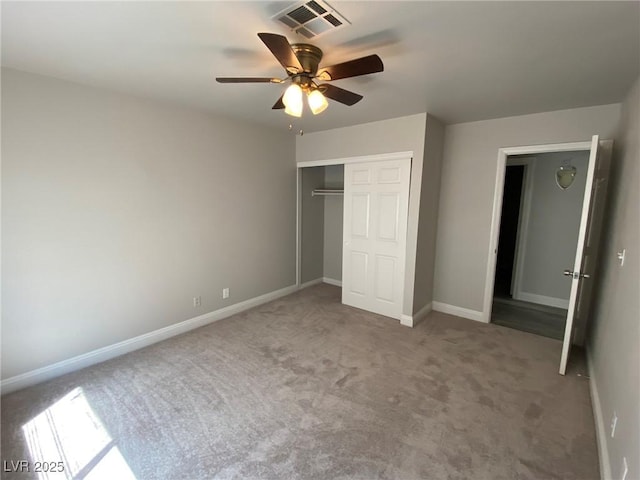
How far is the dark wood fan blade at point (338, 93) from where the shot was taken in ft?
6.54

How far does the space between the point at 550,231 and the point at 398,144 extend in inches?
112

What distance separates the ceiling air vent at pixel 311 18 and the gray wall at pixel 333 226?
3.38 metres

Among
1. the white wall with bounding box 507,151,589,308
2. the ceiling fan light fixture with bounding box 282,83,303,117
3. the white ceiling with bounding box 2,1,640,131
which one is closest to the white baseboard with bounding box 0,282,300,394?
the white ceiling with bounding box 2,1,640,131

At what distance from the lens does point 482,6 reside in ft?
4.71

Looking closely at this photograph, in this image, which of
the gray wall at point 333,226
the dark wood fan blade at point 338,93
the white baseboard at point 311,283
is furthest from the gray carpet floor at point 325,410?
the dark wood fan blade at point 338,93

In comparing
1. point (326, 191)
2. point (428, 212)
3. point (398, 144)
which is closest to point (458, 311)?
point (428, 212)

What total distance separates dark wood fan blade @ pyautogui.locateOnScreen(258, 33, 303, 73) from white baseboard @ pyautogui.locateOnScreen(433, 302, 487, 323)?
3.51 meters

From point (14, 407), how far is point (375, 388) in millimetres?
2765

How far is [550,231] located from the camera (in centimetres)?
431

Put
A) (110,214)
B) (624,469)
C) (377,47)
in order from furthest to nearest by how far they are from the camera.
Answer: (110,214)
(377,47)
(624,469)

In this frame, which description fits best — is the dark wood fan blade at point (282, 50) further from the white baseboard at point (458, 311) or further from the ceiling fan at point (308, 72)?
the white baseboard at point (458, 311)

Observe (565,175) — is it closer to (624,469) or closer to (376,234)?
(376,234)

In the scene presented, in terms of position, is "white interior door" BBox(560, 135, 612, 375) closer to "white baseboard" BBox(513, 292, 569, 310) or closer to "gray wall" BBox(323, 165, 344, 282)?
"white baseboard" BBox(513, 292, 569, 310)

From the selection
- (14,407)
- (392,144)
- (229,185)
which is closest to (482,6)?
(392,144)
